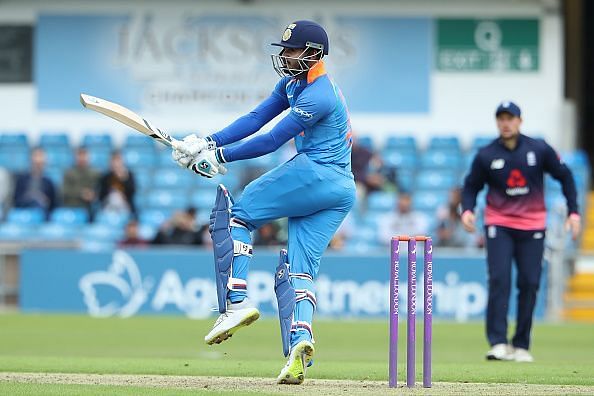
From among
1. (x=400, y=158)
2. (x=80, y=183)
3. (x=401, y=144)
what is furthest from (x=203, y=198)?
(x=401, y=144)

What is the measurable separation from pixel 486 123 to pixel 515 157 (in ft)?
31.4

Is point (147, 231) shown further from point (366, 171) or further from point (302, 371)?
point (302, 371)

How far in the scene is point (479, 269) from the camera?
52.2ft

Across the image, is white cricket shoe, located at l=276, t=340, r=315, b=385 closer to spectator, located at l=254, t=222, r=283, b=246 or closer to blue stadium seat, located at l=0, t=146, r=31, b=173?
spectator, located at l=254, t=222, r=283, b=246

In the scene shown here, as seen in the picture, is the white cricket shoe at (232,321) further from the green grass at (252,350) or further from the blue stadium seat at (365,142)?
the blue stadium seat at (365,142)

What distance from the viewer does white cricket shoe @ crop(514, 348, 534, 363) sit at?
34.5 ft

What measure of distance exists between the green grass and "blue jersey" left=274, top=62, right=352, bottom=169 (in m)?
1.54

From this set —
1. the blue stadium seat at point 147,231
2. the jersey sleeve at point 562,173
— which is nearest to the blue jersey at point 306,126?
the jersey sleeve at point 562,173

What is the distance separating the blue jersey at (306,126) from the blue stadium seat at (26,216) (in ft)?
34.9

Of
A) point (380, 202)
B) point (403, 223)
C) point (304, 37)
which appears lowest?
point (403, 223)

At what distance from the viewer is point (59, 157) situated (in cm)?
1959

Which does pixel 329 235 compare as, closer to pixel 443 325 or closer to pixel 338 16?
pixel 443 325

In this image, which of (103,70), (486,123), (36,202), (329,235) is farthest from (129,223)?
(329,235)

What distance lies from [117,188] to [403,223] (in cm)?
424
